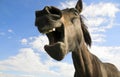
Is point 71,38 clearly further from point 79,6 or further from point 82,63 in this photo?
point 79,6

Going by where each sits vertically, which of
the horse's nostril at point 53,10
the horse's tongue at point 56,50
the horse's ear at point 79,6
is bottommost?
the horse's tongue at point 56,50

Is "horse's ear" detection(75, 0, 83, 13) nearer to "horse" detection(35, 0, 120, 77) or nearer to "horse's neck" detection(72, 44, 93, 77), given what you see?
"horse" detection(35, 0, 120, 77)

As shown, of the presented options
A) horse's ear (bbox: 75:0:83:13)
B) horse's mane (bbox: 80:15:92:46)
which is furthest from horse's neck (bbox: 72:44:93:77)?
horse's ear (bbox: 75:0:83:13)

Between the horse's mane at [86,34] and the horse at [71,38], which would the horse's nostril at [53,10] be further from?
the horse's mane at [86,34]

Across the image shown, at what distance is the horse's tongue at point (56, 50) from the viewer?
4.19 meters

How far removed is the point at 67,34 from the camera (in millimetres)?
4691

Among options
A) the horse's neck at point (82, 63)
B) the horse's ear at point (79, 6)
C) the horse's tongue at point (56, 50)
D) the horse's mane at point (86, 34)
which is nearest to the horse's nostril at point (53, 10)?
the horse's tongue at point (56, 50)

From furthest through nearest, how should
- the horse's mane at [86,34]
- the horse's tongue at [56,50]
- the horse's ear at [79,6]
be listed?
1. the horse's ear at [79,6]
2. the horse's mane at [86,34]
3. the horse's tongue at [56,50]

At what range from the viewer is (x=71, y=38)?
4914 mm

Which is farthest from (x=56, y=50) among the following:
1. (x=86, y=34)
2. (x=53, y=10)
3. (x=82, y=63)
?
(x=86, y=34)

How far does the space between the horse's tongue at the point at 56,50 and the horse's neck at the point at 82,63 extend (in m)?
1.18

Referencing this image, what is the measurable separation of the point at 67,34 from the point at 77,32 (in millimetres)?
630

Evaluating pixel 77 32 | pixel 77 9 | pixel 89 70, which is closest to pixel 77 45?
pixel 77 32

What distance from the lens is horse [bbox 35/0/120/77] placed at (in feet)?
13.8
